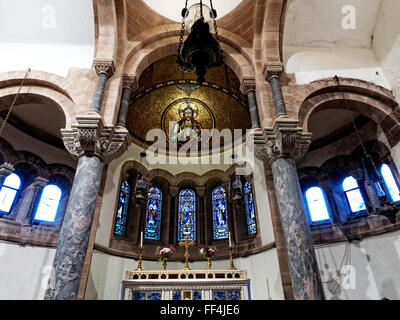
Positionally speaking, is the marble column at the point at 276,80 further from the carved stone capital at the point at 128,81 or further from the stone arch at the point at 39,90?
the stone arch at the point at 39,90

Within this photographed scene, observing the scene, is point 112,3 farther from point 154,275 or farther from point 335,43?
point 154,275

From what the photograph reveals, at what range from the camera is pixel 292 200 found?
16.6 ft

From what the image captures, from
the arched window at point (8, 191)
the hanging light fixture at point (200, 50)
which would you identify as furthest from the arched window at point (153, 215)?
the hanging light fixture at point (200, 50)

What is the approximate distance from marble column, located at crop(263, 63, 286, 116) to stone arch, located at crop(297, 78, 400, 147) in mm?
744

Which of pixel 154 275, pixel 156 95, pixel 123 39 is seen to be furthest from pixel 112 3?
pixel 154 275

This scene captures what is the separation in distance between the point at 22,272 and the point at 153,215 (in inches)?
177

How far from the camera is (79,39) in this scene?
7504 millimetres

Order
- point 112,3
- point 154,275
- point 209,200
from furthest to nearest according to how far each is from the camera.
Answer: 1. point 209,200
2. point 112,3
3. point 154,275

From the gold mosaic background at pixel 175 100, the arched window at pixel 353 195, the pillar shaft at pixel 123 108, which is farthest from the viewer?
the gold mosaic background at pixel 175 100

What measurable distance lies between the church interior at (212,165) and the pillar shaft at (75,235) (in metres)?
0.02

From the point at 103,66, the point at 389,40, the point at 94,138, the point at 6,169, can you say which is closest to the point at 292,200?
the point at 94,138

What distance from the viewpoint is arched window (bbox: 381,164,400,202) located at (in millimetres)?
7707

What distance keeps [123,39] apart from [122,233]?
20.8 feet

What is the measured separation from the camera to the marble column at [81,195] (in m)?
4.32
